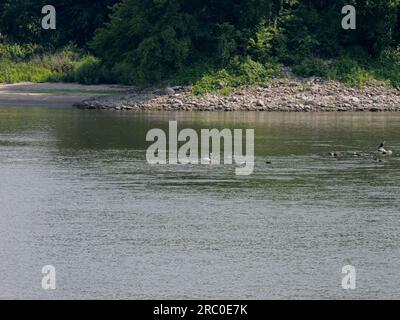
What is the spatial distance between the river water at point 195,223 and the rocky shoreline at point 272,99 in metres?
18.5

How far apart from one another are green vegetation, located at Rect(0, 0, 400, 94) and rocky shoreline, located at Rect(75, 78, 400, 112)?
69 centimetres

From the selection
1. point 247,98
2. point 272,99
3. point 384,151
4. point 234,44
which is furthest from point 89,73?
point 384,151

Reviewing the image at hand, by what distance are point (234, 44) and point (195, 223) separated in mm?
38396

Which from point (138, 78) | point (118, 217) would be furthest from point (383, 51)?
point (118, 217)

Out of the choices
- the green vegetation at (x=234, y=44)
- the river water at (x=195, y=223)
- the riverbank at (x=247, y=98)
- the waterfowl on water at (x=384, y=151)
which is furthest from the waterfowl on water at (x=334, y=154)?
→ the green vegetation at (x=234, y=44)

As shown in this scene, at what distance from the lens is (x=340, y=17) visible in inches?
2464

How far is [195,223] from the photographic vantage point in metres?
22.4

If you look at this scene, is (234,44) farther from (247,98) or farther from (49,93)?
(49,93)

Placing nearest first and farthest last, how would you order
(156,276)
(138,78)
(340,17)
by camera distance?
(156,276) < (138,78) < (340,17)

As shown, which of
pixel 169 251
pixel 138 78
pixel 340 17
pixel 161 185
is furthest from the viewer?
pixel 340 17

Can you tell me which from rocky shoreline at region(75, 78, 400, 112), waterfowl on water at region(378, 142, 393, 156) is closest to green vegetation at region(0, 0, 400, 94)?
rocky shoreline at region(75, 78, 400, 112)

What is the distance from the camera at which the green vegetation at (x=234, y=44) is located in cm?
5850
